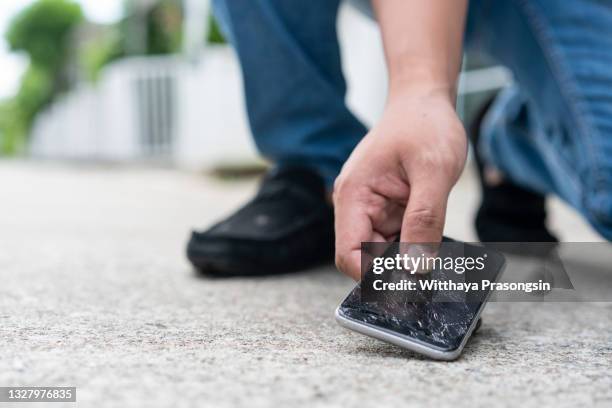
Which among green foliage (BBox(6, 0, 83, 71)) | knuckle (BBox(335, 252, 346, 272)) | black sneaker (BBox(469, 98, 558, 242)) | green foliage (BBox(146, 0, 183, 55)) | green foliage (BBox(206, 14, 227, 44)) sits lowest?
black sneaker (BBox(469, 98, 558, 242))

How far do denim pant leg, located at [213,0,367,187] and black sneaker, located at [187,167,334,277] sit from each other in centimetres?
5

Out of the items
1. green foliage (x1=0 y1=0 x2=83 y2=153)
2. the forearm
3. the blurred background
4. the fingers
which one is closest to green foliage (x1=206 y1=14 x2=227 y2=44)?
the blurred background

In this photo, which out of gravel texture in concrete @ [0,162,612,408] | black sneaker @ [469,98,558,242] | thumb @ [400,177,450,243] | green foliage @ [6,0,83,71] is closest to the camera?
gravel texture in concrete @ [0,162,612,408]

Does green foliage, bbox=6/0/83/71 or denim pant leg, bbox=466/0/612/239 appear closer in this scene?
denim pant leg, bbox=466/0/612/239

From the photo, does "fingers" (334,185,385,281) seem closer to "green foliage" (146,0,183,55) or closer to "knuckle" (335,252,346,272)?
"knuckle" (335,252,346,272)

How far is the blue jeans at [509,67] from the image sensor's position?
2.89ft

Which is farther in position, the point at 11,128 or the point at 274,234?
the point at 11,128

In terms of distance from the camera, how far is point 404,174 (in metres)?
0.61

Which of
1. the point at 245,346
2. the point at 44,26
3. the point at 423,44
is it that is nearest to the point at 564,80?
the point at 423,44

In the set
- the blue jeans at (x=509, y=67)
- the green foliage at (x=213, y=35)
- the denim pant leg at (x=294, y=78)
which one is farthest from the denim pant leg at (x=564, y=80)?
the green foliage at (x=213, y=35)

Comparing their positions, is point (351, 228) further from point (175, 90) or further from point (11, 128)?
point (11, 128)

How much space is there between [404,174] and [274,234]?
1.20ft

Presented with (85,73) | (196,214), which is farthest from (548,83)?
(85,73)

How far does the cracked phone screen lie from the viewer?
54 cm
